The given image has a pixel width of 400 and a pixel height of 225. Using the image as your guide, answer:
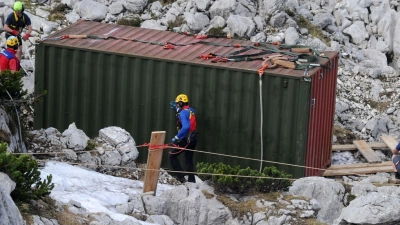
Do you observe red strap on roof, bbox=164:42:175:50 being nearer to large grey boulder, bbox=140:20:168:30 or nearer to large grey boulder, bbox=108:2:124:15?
large grey boulder, bbox=140:20:168:30

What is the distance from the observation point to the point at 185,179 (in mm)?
15578

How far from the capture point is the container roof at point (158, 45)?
629 inches

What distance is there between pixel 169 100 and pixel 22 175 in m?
5.61

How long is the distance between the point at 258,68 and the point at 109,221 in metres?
5.27

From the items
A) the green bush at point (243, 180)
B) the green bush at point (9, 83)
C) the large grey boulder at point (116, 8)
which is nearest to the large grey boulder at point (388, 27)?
the large grey boulder at point (116, 8)

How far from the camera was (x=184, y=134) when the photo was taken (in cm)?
1482

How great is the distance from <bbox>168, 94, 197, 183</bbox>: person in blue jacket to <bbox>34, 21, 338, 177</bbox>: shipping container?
372 millimetres

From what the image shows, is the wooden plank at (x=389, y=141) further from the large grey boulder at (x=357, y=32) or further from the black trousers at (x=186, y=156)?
the black trousers at (x=186, y=156)

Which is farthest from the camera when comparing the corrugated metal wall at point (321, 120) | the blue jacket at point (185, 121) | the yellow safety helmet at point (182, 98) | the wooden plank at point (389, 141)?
the wooden plank at point (389, 141)

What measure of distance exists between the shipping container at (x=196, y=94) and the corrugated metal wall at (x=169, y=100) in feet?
0.06

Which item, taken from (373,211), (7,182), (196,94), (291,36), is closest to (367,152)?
(291,36)

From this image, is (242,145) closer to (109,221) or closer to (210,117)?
(210,117)

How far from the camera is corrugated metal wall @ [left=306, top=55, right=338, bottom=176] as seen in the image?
51.6 feet

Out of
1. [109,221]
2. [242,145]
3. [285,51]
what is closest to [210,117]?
[242,145]
